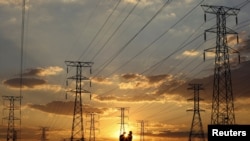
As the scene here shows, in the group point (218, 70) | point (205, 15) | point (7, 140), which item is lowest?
point (7, 140)

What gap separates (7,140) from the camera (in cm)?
14575

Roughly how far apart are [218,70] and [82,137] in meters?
34.7

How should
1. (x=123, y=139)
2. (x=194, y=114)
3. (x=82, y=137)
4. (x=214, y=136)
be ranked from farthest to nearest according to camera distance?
(x=194, y=114)
(x=82, y=137)
(x=123, y=139)
(x=214, y=136)

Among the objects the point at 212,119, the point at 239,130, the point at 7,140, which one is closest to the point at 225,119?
the point at 212,119

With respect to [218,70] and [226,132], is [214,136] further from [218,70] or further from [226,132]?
[218,70]

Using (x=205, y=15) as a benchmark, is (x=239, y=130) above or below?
below

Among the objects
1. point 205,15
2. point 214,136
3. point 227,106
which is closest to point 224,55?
point 227,106

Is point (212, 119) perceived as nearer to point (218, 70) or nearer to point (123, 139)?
point (218, 70)

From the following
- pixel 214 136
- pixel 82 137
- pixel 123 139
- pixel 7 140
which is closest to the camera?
pixel 214 136

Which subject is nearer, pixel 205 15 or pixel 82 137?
pixel 205 15

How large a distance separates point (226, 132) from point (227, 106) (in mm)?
13307

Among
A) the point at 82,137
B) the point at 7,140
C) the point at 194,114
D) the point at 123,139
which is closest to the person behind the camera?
the point at 123,139

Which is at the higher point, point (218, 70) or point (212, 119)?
point (218, 70)

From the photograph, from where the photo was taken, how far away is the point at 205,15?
65.6 m
